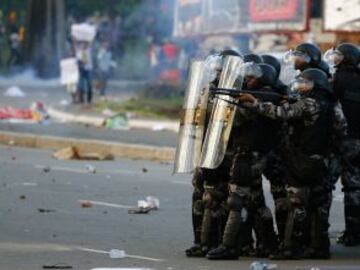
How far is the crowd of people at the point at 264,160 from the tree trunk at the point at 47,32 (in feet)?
110

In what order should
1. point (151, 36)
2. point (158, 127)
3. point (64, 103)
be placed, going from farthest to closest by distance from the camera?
point (151, 36) < point (64, 103) < point (158, 127)

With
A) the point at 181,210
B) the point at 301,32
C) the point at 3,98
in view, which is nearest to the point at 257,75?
the point at 181,210

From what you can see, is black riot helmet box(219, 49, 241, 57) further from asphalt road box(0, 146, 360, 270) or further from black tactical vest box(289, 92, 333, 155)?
asphalt road box(0, 146, 360, 270)

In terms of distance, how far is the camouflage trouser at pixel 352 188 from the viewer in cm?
1281

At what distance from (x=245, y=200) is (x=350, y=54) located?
197 cm

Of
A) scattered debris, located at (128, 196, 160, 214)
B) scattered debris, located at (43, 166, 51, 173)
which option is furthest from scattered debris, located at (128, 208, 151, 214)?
scattered debris, located at (43, 166, 51, 173)

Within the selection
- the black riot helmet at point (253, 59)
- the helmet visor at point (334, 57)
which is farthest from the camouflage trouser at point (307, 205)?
the helmet visor at point (334, 57)

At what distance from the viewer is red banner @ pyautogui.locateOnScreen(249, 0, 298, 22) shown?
1205 inches

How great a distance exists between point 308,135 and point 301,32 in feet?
62.1

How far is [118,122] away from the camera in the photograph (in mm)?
28219

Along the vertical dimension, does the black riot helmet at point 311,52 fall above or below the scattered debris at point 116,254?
above

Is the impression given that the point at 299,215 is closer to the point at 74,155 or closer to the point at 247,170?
the point at 247,170

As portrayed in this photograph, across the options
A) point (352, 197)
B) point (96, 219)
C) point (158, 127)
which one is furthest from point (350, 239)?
point (158, 127)

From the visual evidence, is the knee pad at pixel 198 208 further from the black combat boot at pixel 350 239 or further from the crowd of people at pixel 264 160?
the black combat boot at pixel 350 239
